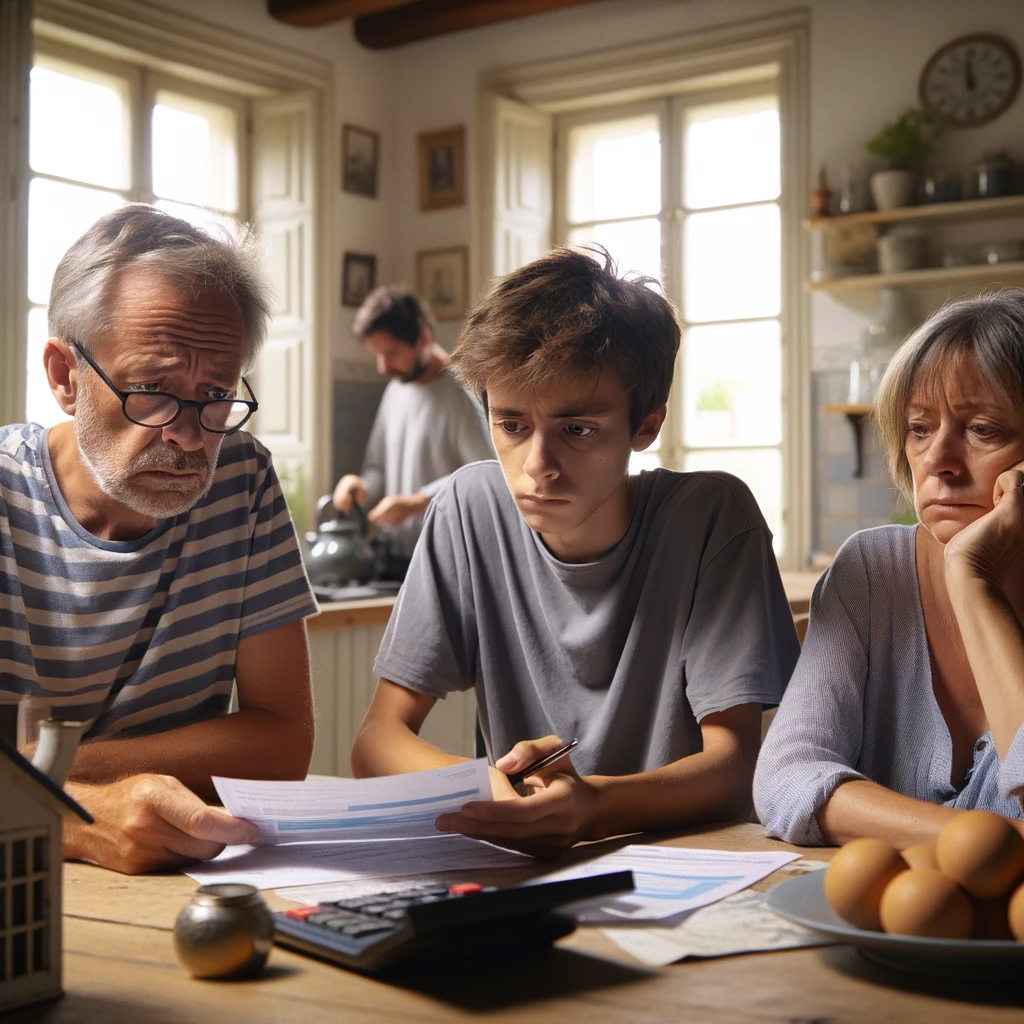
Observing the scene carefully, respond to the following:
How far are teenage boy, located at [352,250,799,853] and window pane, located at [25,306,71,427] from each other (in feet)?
11.4

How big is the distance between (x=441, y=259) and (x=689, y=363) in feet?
4.31

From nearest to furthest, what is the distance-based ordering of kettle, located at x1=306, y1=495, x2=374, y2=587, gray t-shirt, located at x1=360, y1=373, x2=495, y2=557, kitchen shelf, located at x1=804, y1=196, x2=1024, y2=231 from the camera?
kettle, located at x1=306, y1=495, x2=374, y2=587 → gray t-shirt, located at x1=360, y1=373, x2=495, y2=557 → kitchen shelf, located at x1=804, y1=196, x2=1024, y2=231

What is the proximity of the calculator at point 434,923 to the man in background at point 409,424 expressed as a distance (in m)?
3.13

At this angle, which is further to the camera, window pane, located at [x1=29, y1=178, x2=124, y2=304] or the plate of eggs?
window pane, located at [x1=29, y1=178, x2=124, y2=304]

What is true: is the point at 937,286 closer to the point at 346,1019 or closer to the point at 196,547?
the point at 196,547

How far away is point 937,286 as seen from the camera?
16.7 ft

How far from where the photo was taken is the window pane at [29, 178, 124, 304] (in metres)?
4.92

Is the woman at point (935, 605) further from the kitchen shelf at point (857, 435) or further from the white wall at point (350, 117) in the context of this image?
the white wall at point (350, 117)

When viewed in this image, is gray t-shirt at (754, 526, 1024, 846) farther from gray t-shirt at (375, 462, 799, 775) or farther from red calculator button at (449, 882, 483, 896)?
red calculator button at (449, 882, 483, 896)

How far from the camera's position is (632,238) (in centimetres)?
605

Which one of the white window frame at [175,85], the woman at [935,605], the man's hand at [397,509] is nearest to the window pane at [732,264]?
the white window frame at [175,85]

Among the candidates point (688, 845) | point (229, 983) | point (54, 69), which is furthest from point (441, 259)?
point (229, 983)

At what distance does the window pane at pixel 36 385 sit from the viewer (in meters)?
4.79

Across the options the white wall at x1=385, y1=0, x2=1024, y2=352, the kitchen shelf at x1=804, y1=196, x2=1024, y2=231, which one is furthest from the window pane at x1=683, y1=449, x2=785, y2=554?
the kitchen shelf at x1=804, y1=196, x2=1024, y2=231
